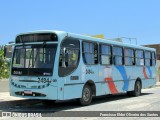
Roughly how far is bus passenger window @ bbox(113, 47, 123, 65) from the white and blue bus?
29.4 inches

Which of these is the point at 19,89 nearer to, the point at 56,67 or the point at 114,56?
the point at 56,67

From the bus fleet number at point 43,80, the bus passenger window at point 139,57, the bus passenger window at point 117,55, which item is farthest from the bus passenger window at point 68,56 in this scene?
the bus passenger window at point 139,57

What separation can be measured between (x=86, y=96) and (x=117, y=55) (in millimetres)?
3928

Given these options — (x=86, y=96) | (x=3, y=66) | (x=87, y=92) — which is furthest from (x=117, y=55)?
(x=3, y=66)

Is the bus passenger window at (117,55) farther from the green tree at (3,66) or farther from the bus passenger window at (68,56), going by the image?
the green tree at (3,66)

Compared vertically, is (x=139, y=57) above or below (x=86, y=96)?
above

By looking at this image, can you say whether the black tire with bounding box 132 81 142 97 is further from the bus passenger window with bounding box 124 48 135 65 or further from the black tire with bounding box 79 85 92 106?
the black tire with bounding box 79 85 92 106

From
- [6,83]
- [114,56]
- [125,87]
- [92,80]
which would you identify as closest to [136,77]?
[125,87]

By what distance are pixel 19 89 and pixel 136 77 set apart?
29.8 ft

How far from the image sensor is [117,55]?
1908 cm

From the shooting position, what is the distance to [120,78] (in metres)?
19.4

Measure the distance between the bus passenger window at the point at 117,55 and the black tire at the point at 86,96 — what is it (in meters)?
3.18

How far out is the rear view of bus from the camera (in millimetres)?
13844

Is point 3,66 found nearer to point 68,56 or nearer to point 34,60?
point 34,60
